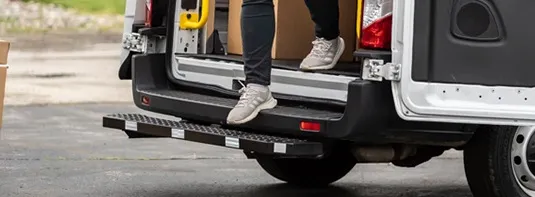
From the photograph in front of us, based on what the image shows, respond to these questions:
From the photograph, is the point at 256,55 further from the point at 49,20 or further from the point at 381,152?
the point at 49,20

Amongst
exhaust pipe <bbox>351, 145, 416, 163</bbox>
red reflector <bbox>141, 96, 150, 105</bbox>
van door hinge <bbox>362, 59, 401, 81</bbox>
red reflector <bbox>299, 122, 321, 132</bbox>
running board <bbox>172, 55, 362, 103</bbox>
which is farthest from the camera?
red reflector <bbox>141, 96, 150, 105</bbox>

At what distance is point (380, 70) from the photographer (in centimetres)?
558

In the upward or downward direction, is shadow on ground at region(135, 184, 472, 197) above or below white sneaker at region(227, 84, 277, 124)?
below

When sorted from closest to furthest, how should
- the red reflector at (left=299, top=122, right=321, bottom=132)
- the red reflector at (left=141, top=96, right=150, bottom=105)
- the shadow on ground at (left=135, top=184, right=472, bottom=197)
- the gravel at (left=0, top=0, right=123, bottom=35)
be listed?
the red reflector at (left=299, top=122, right=321, bottom=132) < the red reflector at (left=141, top=96, right=150, bottom=105) < the shadow on ground at (left=135, top=184, right=472, bottom=197) < the gravel at (left=0, top=0, right=123, bottom=35)

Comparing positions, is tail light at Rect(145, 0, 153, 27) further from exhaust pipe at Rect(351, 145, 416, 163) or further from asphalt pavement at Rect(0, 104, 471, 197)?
exhaust pipe at Rect(351, 145, 416, 163)

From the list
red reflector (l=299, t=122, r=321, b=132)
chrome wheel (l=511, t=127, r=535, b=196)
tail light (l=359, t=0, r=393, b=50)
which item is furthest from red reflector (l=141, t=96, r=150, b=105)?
chrome wheel (l=511, t=127, r=535, b=196)

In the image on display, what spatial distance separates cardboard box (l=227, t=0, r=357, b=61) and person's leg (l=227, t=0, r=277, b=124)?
833 millimetres

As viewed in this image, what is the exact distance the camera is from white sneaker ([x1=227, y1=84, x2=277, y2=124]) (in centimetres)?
616

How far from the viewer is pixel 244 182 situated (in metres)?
8.10

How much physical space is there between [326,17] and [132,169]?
2.48 meters

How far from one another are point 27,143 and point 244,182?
239 centimetres

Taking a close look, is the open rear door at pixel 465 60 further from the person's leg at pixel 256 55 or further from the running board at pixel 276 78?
the person's leg at pixel 256 55

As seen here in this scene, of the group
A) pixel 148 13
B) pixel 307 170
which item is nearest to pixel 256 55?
pixel 148 13

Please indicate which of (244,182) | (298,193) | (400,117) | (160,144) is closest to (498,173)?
(400,117)
